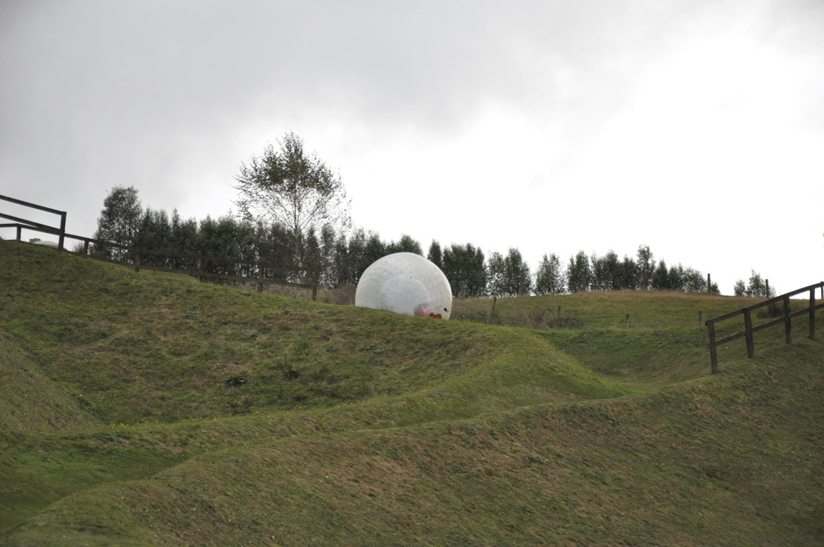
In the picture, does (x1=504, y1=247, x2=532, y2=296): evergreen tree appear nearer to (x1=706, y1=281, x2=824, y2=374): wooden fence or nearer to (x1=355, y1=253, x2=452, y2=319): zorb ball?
(x1=355, y1=253, x2=452, y2=319): zorb ball

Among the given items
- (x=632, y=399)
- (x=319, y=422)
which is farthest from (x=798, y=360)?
(x=319, y=422)

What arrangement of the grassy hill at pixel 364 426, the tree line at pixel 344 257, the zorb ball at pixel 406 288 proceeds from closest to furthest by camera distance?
the grassy hill at pixel 364 426
the zorb ball at pixel 406 288
the tree line at pixel 344 257

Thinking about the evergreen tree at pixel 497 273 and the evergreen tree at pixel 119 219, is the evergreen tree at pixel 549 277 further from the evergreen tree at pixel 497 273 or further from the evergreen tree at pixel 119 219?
the evergreen tree at pixel 119 219

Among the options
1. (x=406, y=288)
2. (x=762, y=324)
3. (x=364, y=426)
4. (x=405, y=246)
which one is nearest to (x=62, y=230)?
(x=406, y=288)

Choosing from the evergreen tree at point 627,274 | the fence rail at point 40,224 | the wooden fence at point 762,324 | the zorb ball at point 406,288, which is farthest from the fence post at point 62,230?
the evergreen tree at point 627,274

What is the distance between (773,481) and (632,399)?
414 cm

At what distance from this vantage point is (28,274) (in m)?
29.7

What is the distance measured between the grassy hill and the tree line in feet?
107

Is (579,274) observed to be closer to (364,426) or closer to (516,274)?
(516,274)

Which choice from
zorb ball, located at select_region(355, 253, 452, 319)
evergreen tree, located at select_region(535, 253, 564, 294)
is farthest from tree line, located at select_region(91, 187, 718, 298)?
zorb ball, located at select_region(355, 253, 452, 319)

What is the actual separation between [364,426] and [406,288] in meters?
15.8

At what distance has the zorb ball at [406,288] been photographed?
31.9 meters

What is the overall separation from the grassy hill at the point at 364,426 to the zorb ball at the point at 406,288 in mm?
2362

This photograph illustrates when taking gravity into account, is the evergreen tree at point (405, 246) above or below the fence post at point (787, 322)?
above
